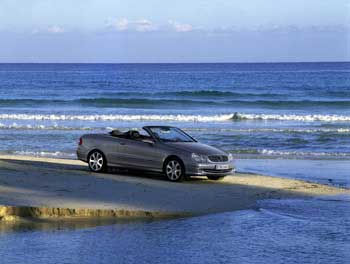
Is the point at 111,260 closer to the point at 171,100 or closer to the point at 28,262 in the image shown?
the point at 28,262

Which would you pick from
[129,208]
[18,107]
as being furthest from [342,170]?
[18,107]

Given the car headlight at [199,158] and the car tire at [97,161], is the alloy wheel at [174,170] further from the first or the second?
the car tire at [97,161]

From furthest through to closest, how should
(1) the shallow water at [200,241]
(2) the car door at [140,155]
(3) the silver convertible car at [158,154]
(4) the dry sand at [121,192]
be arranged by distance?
(2) the car door at [140,155] → (3) the silver convertible car at [158,154] → (4) the dry sand at [121,192] → (1) the shallow water at [200,241]

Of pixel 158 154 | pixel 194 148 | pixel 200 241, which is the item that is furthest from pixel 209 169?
pixel 200 241

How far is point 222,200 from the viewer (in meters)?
16.3

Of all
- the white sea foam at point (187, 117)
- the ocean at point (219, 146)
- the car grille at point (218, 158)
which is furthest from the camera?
the white sea foam at point (187, 117)

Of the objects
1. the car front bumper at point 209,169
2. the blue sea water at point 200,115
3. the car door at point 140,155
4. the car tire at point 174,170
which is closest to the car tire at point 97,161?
the car door at point 140,155

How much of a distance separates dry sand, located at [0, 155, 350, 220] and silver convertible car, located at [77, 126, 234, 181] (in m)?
0.31

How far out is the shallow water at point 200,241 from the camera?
35.6 ft

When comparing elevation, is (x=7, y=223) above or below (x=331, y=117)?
below

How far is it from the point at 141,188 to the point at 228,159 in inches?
116

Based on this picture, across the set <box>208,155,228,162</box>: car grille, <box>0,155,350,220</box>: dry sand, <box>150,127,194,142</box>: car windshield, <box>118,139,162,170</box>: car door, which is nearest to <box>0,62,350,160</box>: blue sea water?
<box>150,127,194,142</box>: car windshield

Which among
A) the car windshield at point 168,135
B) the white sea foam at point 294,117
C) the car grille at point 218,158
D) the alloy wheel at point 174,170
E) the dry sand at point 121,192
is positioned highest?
the white sea foam at point 294,117

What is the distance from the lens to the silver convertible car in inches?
753
